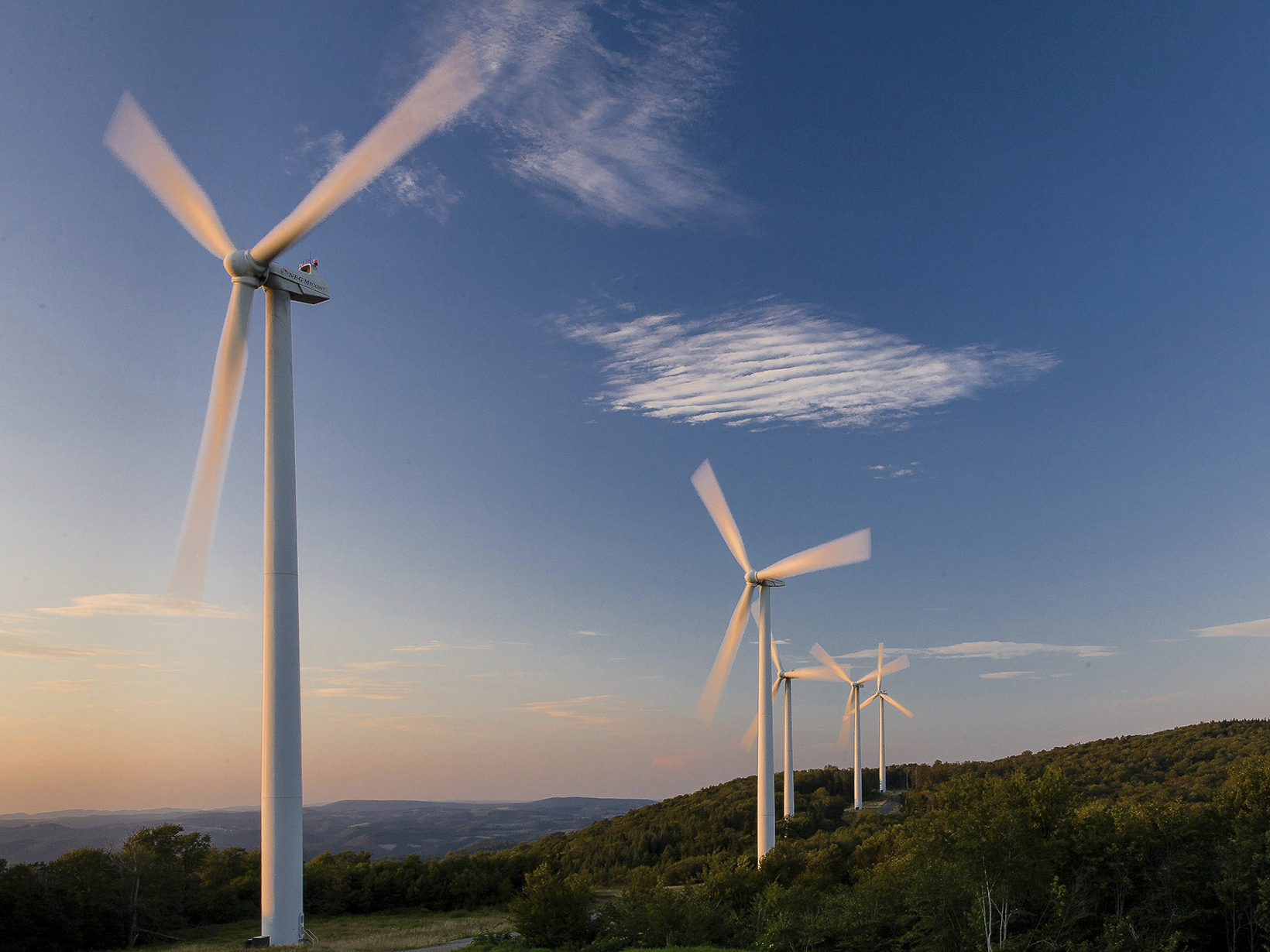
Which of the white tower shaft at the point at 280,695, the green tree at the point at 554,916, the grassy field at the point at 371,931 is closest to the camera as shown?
the white tower shaft at the point at 280,695

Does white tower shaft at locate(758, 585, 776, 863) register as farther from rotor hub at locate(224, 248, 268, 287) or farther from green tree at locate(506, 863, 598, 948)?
rotor hub at locate(224, 248, 268, 287)

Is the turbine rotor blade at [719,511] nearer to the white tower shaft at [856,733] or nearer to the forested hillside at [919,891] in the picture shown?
the forested hillside at [919,891]

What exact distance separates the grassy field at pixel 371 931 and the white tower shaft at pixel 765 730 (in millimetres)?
17161

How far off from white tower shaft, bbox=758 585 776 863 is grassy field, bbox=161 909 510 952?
1716 cm

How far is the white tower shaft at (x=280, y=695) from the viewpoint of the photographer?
28219 millimetres

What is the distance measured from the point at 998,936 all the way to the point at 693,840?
80.5 meters

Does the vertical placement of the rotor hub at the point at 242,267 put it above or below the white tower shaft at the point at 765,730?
above

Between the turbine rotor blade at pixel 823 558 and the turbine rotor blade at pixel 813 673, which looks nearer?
the turbine rotor blade at pixel 823 558

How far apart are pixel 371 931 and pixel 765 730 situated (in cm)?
2488

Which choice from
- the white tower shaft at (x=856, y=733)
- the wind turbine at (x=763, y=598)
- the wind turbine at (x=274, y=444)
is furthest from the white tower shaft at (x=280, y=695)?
the white tower shaft at (x=856, y=733)

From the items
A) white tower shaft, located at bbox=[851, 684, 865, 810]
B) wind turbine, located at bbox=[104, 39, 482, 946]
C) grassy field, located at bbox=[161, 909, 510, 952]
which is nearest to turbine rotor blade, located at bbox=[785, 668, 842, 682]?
white tower shaft, located at bbox=[851, 684, 865, 810]

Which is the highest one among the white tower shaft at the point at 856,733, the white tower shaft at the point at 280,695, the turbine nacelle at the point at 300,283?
the turbine nacelle at the point at 300,283

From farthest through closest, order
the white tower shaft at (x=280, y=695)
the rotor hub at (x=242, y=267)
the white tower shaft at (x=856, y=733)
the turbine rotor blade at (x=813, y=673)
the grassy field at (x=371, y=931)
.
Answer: the white tower shaft at (x=856, y=733) < the turbine rotor blade at (x=813, y=673) < the grassy field at (x=371, y=931) < the rotor hub at (x=242, y=267) < the white tower shaft at (x=280, y=695)

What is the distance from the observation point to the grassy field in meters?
35.5
